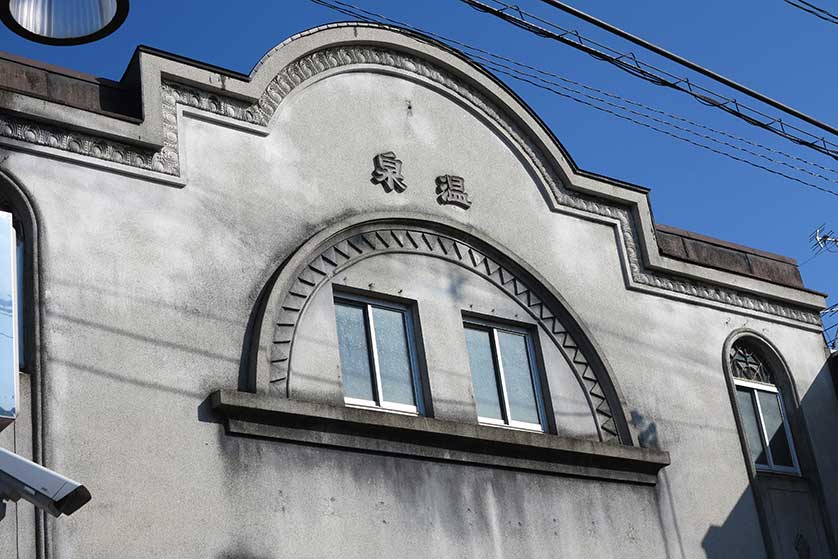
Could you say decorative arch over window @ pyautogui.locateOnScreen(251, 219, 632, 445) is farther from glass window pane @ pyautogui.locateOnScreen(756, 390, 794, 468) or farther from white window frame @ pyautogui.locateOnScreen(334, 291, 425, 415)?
glass window pane @ pyautogui.locateOnScreen(756, 390, 794, 468)

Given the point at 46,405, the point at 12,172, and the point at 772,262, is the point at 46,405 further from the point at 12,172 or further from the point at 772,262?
the point at 772,262

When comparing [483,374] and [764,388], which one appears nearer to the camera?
[483,374]

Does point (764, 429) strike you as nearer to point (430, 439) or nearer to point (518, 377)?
point (518, 377)

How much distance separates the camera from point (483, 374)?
15156 millimetres

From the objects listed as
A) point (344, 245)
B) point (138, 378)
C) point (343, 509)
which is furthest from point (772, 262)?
point (138, 378)

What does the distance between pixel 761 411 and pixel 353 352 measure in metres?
6.35

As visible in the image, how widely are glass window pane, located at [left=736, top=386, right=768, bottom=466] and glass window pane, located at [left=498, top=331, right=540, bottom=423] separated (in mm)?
3281

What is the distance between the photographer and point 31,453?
37.3ft

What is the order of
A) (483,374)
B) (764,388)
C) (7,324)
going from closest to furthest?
(7,324), (483,374), (764,388)

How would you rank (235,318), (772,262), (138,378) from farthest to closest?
(772,262), (235,318), (138,378)

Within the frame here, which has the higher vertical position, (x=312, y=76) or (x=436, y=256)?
(x=312, y=76)

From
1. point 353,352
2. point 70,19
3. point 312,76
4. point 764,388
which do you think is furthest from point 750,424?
point 70,19

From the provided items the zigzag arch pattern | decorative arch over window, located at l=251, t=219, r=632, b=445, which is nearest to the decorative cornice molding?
decorative arch over window, located at l=251, t=219, r=632, b=445

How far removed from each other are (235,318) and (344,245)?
1.79 metres
